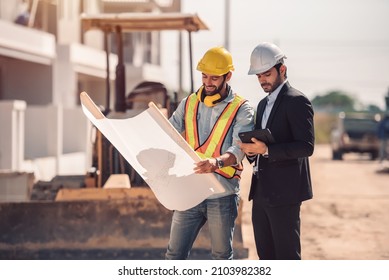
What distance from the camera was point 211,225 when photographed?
595cm

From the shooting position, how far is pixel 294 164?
5895 mm

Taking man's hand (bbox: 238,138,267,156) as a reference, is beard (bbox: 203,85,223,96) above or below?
above

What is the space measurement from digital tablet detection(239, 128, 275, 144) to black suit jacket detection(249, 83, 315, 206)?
0.05 metres

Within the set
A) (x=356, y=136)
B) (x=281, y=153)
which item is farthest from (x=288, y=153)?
(x=356, y=136)

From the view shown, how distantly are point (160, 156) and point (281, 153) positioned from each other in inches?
32.0

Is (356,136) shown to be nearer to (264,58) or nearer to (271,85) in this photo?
(271,85)

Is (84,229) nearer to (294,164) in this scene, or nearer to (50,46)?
(294,164)

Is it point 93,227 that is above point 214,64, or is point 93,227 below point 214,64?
below

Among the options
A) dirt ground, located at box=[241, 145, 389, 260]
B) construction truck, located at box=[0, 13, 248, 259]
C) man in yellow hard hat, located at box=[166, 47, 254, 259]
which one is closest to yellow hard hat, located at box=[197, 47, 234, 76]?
man in yellow hard hat, located at box=[166, 47, 254, 259]

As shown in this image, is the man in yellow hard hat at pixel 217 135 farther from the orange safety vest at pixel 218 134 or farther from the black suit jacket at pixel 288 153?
the black suit jacket at pixel 288 153

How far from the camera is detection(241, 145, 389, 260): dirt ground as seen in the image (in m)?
10.5

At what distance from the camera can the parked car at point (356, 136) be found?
123 ft

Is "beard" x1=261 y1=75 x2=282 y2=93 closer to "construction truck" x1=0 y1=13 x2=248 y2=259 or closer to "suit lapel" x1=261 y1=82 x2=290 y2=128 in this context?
"suit lapel" x1=261 y1=82 x2=290 y2=128

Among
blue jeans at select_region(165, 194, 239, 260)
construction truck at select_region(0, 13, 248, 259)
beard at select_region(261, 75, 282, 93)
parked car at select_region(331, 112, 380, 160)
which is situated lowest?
parked car at select_region(331, 112, 380, 160)
